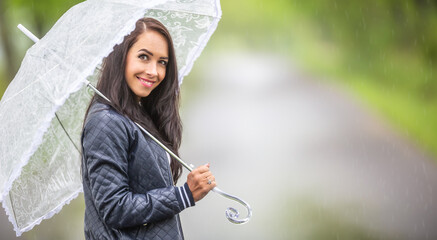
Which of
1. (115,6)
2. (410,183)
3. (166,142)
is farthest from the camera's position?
(410,183)

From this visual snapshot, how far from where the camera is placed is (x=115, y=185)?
1.32 meters

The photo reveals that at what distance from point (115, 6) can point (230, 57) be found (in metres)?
2.34

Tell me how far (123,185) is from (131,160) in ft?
0.26

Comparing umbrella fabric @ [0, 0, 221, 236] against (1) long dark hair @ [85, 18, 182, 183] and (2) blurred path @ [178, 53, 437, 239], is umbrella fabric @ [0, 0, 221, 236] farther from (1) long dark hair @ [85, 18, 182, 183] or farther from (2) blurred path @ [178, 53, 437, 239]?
(2) blurred path @ [178, 53, 437, 239]

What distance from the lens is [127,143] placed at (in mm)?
1372

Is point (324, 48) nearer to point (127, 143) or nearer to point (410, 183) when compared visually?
point (410, 183)

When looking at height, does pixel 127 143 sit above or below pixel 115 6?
below

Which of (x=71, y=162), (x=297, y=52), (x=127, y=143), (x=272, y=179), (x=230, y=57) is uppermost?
(x=297, y=52)

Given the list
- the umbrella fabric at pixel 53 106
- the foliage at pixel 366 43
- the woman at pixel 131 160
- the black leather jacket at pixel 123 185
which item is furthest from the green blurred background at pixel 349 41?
the black leather jacket at pixel 123 185

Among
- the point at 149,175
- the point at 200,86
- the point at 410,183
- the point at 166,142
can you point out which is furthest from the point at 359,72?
the point at 149,175

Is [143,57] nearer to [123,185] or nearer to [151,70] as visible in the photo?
[151,70]

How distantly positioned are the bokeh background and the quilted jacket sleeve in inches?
95.6

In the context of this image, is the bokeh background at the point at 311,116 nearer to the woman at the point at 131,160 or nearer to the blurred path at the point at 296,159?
the blurred path at the point at 296,159

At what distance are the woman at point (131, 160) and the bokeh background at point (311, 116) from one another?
2.25 metres
